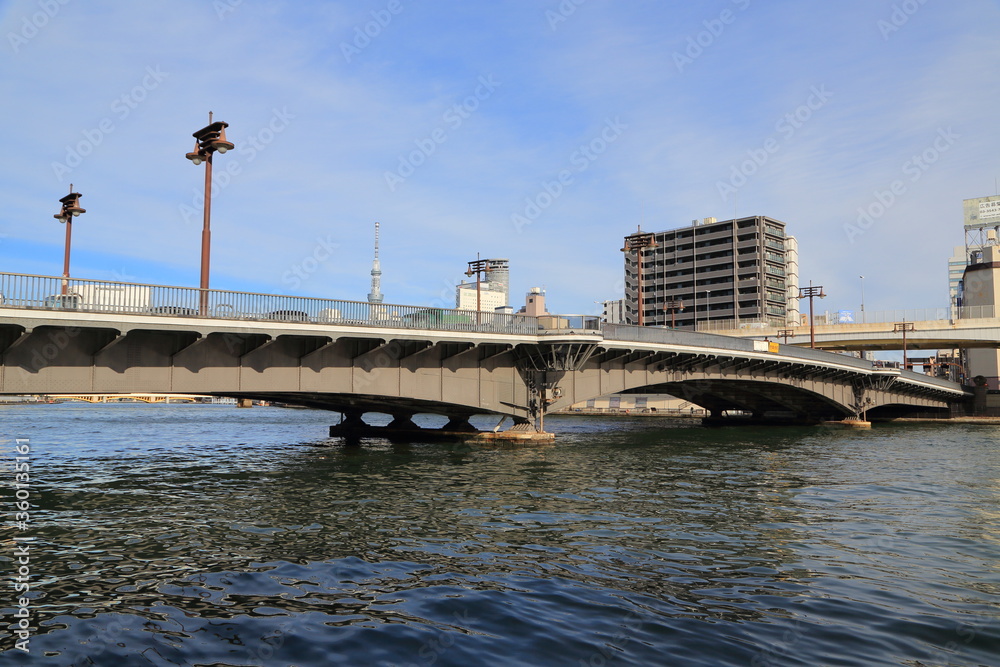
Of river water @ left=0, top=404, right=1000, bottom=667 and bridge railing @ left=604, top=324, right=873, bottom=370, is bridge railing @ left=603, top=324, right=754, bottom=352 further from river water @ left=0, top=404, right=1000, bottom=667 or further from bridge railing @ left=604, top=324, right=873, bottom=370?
river water @ left=0, top=404, right=1000, bottom=667

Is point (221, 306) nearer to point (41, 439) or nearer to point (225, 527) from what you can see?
point (225, 527)

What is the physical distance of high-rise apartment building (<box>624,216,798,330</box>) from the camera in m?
173

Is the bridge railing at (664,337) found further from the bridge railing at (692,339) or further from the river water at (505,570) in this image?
the river water at (505,570)

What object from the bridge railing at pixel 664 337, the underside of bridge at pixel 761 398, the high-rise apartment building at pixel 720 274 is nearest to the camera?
the bridge railing at pixel 664 337

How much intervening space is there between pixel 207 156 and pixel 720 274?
164 metres

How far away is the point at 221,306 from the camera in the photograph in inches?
1206

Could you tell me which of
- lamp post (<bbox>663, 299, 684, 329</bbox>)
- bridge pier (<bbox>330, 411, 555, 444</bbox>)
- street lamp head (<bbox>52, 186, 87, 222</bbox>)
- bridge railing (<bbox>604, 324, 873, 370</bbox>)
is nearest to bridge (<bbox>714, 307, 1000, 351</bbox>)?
lamp post (<bbox>663, 299, 684, 329</bbox>)

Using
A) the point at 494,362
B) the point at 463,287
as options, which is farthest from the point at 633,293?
the point at 494,362

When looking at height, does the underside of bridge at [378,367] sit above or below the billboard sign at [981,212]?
below

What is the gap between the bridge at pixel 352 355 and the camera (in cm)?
2744

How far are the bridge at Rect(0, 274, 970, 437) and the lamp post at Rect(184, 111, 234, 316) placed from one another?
3.64ft

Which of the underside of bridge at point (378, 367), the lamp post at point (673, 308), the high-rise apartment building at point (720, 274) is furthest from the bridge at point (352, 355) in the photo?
the high-rise apartment building at point (720, 274)

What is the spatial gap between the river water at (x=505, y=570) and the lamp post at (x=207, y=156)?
9.20 meters

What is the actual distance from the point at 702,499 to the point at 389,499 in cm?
1068
